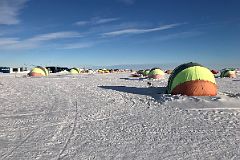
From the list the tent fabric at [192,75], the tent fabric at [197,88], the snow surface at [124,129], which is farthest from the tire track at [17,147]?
the tent fabric at [192,75]

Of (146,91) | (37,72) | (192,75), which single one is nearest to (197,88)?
(192,75)

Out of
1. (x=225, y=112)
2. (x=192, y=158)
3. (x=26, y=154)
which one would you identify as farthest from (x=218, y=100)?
(x=26, y=154)

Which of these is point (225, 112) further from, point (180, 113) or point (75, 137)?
point (75, 137)

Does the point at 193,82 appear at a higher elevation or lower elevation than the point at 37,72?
higher

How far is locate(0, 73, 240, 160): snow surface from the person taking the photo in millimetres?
7434

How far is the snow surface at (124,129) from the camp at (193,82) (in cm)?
138

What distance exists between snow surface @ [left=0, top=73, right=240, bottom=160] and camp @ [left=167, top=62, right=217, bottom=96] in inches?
54.2

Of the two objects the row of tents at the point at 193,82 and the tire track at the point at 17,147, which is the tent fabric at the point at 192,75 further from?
the tire track at the point at 17,147

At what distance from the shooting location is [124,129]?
32.8 ft

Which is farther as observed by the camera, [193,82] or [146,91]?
[146,91]

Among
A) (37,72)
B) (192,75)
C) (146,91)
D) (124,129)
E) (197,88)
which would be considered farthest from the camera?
(37,72)

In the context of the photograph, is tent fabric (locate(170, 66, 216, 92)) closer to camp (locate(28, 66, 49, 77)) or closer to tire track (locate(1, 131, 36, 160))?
tire track (locate(1, 131, 36, 160))

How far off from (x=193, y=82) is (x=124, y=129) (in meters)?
8.17

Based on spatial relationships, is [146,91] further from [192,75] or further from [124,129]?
[124,129]
